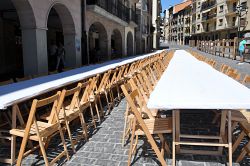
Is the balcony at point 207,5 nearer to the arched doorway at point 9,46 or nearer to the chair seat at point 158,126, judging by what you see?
the arched doorway at point 9,46

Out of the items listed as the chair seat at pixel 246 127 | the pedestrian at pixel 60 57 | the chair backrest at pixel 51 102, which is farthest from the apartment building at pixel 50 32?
the chair seat at pixel 246 127

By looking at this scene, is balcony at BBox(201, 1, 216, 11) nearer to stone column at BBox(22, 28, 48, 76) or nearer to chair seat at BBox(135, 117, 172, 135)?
stone column at BBox(22, 28, 48, 76)

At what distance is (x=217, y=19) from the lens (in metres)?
52.8

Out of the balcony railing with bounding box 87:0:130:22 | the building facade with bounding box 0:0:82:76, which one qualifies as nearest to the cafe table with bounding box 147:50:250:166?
the building facade with bounding box 0:0:82:76

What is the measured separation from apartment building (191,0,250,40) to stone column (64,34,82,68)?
3046 cm

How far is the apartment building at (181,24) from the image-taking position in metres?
78.2

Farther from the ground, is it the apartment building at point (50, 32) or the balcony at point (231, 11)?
the balcony at point (231, 11)

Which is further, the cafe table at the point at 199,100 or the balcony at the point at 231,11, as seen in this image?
the balcony at the point at 231,11

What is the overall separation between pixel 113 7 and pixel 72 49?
7.48 m

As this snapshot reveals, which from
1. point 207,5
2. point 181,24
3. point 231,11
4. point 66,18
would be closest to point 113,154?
point 66,18

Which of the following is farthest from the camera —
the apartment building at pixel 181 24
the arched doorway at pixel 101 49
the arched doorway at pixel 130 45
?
the apartment building at pixel 181 24

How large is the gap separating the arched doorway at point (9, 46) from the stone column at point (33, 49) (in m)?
4.42

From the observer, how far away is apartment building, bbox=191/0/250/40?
4378cm

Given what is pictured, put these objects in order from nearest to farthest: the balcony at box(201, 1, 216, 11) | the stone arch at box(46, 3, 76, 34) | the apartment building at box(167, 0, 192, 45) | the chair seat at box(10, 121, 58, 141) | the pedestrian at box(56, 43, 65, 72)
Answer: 1. the chair seat at box(10, 121, 58, 141)
2. the stone arch at box(46, 3, 76, 34)
3. the pedestrian at box(56, 43, 65, 72)
4. the balcony at box(201, 1, 216, 11)
5. the apartment building at box(167, 0, 192, 45)
